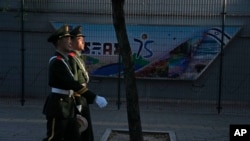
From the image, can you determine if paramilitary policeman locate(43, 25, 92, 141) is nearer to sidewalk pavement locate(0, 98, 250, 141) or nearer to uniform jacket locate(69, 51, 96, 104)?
uniform jacket locate(69, 51, 96, 104)

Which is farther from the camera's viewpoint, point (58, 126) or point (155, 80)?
point (155, 80)

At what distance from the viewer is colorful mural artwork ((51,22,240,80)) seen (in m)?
14.3

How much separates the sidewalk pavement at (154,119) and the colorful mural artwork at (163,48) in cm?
100

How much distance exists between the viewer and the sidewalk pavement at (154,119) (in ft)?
32.1

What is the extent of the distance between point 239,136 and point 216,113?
7.58m

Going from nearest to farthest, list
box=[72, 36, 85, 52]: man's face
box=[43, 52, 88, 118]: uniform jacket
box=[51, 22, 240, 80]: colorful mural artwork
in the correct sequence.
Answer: box=[43, 52, 88, 118]: uniform jacket
box=[72, 36, 85, 52]: man's face
box=[51, 22, 240, 80]: colorful mural artwork

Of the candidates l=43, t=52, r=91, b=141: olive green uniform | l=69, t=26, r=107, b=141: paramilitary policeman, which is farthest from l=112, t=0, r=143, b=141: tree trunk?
l=43, t=52, r=91, b=141: olive green uniform

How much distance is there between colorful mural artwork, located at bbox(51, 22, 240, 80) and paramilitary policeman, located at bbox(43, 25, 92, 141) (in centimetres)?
747

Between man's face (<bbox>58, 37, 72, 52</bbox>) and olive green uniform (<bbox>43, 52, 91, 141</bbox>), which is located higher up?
man's face (<bbox>58, 37, 72, 52</bbox>)

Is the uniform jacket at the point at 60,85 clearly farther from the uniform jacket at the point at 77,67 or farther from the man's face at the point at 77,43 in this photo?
the man's face at the point at 77,43

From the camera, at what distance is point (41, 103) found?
14.0m

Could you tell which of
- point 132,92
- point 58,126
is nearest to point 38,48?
point 132,92

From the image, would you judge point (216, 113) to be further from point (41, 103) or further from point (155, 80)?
point (41, 103)

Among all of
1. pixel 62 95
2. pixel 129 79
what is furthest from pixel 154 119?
pixel 62 95
